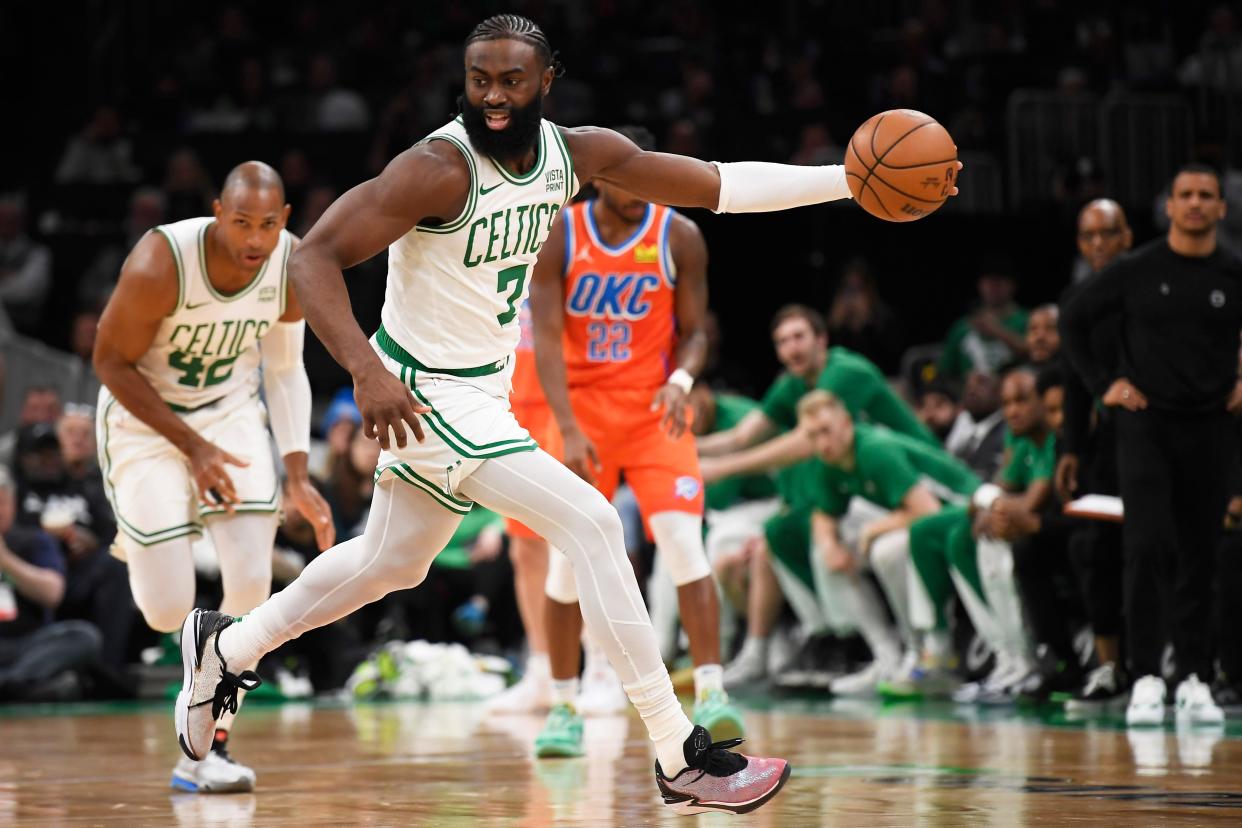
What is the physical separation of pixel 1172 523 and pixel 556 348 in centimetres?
260

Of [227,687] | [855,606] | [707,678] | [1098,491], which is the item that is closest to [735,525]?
[855,606]

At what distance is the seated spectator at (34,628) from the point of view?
9.58 meters

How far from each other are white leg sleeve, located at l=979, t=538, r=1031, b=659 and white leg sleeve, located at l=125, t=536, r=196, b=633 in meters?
4.34

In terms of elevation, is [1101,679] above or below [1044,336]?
below

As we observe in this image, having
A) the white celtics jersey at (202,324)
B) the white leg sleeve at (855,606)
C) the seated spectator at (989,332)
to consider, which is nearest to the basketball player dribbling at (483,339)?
the white celtics jersey at (202,324)

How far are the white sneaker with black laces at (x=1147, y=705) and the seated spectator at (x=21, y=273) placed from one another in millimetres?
9806

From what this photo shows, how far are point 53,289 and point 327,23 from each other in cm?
473

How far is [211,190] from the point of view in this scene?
14.2m

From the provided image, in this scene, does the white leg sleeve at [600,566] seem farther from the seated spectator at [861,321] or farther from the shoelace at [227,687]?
the seated spectator at [861,321]

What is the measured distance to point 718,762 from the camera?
14.3 ft

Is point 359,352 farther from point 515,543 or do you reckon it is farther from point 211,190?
point 211,190

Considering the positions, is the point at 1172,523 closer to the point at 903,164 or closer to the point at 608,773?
the point at 608,773

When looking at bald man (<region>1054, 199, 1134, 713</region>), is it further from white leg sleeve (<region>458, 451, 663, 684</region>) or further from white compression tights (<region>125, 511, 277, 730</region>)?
white leg sleeve (<region>458, 451, 663, 684</region>)

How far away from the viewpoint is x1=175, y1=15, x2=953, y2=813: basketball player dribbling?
171 inches
